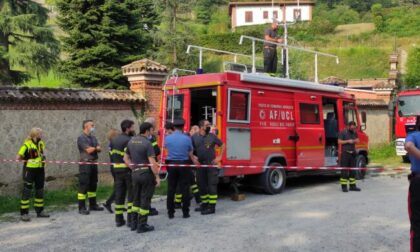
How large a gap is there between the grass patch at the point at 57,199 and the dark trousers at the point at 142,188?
2.88 meters

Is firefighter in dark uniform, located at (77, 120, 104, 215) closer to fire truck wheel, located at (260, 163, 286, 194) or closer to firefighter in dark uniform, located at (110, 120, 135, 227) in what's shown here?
firefighter in dark uniform, located at (110, 120, 135, 227)

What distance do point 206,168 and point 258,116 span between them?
2.22 meters

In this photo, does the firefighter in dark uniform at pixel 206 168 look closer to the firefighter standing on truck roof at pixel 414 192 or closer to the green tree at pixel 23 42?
the firefighter standing on truck roof at pixel 414 192

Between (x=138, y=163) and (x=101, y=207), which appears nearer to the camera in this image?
(x=138, y=163)

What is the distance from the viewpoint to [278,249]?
6.73 meters

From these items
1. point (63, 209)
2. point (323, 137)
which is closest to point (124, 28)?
point (323, 137)

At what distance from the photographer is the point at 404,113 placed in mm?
19203

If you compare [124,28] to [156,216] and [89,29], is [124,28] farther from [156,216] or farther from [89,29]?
[156,216]

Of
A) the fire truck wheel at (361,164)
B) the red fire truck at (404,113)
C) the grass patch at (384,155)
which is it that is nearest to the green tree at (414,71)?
the grass patch at (384,155)

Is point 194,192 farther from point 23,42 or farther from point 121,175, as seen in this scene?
point 23,42

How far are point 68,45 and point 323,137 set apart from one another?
48.3ft

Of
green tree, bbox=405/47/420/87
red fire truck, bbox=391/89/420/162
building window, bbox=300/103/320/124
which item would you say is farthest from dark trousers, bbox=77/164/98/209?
green tree, bbox=405/47/420/87

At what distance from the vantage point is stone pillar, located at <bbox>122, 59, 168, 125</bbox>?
1349cm

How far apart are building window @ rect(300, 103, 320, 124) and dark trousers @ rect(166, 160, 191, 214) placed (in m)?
4.38
